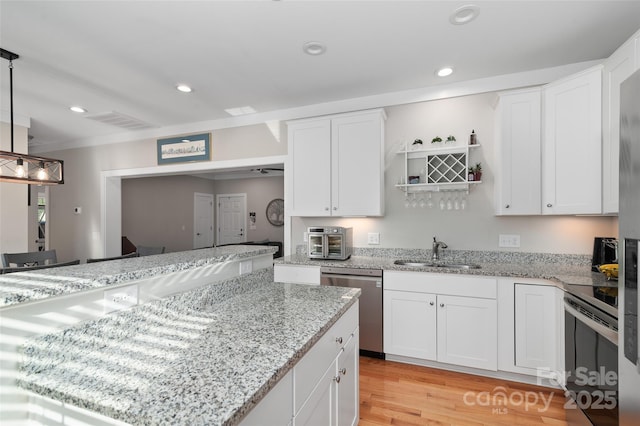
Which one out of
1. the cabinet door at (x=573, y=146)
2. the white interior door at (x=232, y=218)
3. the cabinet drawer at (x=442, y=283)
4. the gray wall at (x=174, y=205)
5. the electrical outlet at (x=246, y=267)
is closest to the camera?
the electrical outlet at (x=246, y=267)

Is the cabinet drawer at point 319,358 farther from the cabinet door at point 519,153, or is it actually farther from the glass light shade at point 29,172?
the glass light shade at point 29,172

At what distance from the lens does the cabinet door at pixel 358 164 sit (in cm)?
300

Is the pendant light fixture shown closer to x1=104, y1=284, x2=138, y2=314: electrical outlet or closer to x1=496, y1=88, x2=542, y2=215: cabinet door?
x1=104, y1=284, x2=138, y2=314: electrical outlet

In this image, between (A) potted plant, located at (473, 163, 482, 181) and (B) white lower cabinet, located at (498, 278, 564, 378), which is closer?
(B) white lower cabinet, located at (498, 278, 564, 378)

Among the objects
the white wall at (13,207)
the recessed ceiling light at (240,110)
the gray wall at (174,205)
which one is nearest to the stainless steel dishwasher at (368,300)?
the recessed ceiling light at (240,110)

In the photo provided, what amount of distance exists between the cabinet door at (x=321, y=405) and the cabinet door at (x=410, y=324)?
148cm

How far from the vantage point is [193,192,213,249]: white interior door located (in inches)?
297

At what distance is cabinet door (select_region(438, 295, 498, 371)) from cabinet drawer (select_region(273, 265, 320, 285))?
45.2 inches

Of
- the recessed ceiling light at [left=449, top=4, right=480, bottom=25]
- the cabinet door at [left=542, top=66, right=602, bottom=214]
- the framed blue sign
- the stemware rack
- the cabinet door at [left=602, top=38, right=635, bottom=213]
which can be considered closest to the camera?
the recessed ceiling light at [left=449, top=4, right=480, bottom=25]

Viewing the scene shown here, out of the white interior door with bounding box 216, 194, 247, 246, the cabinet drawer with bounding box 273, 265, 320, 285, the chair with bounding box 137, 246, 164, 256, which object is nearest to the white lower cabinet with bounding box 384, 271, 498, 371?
the cabinet drawer with bounding box 273, 265, 320, 285

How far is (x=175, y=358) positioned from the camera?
0.88 m

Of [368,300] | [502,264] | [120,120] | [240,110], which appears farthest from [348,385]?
[120,120]

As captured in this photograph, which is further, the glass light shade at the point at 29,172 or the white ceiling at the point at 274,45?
the glass light shade at the point at 29,172

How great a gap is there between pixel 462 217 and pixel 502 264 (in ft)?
1.83
